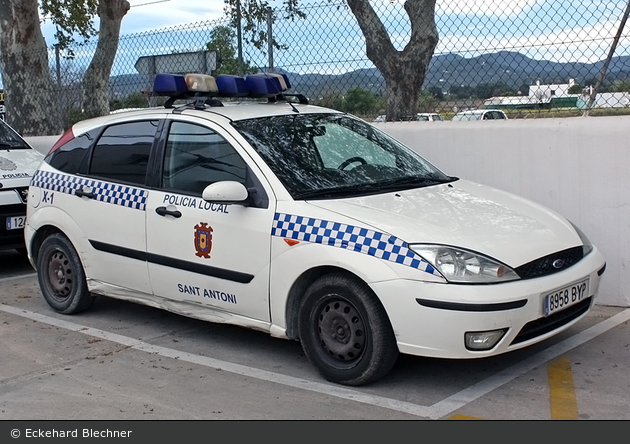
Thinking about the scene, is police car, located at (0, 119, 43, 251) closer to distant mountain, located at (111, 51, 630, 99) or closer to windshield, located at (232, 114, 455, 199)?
distant mountain, located at (111, 51, 630, 99)

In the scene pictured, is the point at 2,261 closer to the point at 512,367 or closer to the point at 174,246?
the point at 174,246

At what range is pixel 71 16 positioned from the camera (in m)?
18.0

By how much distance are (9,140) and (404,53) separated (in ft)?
14.4

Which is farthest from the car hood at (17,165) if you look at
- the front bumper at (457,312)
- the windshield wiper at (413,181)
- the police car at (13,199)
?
the front bumper at (457,312)

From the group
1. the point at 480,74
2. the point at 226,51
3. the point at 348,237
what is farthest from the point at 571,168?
the point at 226,51

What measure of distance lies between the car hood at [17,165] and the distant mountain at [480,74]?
9.08 feet

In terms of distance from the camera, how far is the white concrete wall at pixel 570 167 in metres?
5.98

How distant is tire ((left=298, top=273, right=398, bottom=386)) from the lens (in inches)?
168

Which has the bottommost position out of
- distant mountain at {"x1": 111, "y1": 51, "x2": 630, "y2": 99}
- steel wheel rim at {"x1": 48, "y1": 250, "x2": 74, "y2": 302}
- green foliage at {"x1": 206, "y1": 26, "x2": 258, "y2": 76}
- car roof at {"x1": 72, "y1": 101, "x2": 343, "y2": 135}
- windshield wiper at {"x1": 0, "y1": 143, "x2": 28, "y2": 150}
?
steel wheel rim at {"x1": 48, "y1": 250, "x2": 74, "y2": 302}

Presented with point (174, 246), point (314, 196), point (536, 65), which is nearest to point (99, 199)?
point (174, 246)

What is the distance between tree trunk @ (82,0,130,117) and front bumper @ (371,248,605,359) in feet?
24.4

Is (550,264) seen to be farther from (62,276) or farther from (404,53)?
(404,53)

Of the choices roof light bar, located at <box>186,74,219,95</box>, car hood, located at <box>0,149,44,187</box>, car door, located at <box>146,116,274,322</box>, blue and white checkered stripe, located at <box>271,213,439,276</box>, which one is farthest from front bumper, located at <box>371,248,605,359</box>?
car hood, located at <box>0,149,44,187</box>

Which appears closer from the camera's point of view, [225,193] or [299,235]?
[299,235]
